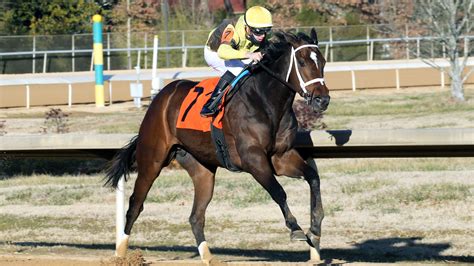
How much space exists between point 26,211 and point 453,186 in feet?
17.3

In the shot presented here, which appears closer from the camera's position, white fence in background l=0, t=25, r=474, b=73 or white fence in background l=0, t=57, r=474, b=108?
white fence in background l=0, t=57, r=474, b=108

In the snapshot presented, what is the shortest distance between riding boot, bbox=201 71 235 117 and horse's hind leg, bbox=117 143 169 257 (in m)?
0.69

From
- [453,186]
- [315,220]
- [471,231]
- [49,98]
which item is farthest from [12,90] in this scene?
[315,220]

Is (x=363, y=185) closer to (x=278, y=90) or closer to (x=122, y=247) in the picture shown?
(x=122, y=247)

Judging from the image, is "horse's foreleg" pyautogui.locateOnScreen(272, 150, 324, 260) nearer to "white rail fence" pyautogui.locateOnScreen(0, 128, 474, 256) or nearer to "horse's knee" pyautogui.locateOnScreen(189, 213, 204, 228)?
"white rail fence" pyautogui.locateOnScreen(0, 128, 474, 256)

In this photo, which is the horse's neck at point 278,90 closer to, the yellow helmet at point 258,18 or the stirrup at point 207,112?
the yellow helmet at point 258,18

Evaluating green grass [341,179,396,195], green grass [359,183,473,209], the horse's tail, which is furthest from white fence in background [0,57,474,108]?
the horse's tail

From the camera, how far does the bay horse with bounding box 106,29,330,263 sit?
23.5 feet

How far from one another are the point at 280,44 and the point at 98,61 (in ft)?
69.4

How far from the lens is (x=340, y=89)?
31.2 meters

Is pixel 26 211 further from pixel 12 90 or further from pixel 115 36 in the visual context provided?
pixel 115 36

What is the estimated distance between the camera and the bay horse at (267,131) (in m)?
7.17

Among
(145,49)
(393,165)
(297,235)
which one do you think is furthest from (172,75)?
(297,235)

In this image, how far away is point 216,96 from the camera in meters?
7.74
